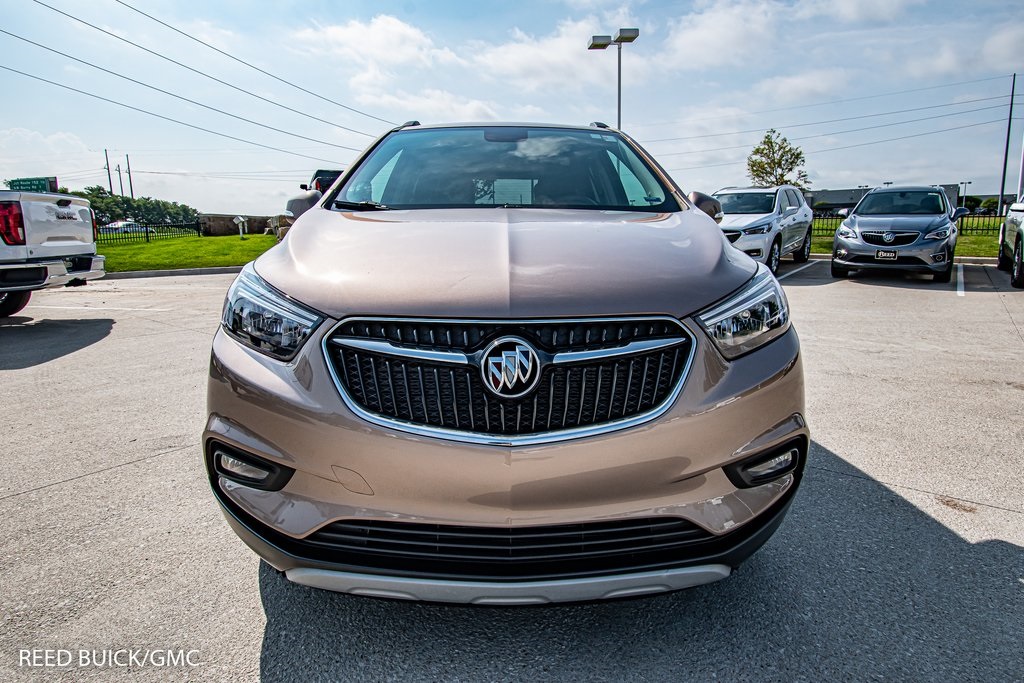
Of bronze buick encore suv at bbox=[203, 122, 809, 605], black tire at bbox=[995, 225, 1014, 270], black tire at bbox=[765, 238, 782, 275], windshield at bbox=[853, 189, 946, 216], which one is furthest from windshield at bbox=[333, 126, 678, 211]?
black tire at bbox=[995, 225, 1014, 270]

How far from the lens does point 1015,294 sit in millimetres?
9820

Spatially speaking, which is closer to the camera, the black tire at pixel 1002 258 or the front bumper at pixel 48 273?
the front bumper at pixel 48 273

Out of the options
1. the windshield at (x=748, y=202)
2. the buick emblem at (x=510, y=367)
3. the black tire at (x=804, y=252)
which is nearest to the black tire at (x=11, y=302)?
the buick emblem at (x=510, y=367)

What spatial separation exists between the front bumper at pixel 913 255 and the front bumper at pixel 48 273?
11947 millimetres

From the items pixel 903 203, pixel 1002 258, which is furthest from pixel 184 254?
pixel 1002 258

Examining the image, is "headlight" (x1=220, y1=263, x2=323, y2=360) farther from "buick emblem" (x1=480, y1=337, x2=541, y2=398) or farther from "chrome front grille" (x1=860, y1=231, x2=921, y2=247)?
"chrome front grille" (x1=860, y1=231, x2=921, y2=247)

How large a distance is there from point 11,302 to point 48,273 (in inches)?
76.8

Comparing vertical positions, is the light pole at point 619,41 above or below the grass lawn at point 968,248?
above

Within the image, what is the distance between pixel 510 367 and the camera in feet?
5.64

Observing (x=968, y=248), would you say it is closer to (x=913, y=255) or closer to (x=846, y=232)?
(x=846, y=232)

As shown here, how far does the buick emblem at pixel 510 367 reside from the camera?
1715mm

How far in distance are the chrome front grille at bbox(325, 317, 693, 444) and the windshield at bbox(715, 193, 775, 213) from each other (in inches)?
499

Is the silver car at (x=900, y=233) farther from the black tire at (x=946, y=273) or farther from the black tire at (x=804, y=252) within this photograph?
the black tire at (x=804, y=252)

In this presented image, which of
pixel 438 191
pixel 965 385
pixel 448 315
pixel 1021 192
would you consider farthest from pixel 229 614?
pixel 1021 192
